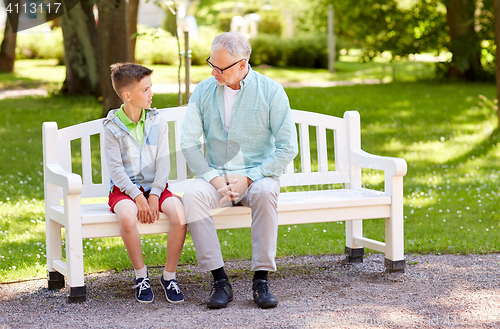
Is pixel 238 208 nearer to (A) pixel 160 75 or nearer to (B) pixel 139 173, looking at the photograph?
(B) pixel 139 173

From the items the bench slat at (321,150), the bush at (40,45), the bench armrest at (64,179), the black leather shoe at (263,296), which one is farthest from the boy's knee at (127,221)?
the bush at (40,45)

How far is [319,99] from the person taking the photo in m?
14.4

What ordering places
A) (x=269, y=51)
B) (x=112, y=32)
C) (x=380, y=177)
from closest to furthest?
(x=380, y=177) → (x=112, y=32) → (x=269, y=51)

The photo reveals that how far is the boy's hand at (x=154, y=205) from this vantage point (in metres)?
3.54

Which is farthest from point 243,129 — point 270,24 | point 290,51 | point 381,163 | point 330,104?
point 270,24

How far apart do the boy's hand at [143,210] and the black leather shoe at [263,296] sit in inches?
27.6

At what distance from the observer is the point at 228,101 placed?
383 centimetres

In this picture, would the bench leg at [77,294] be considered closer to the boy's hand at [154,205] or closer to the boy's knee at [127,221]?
the boy's knee at [127,221]

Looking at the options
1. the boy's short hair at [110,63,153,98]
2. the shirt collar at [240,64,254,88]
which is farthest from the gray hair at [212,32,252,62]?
the boy's short hair at [110,63,153,98]

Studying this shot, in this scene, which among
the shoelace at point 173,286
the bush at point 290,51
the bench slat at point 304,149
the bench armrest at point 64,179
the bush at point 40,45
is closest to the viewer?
the bench armrest at point 64,179

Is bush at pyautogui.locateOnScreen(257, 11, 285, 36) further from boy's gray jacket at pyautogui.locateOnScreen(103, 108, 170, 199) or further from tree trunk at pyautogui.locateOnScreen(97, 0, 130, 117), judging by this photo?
boy's gray jacket at pyautogui.locateOnScreen(103, 108, 170, 199)

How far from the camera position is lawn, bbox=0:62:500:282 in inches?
187

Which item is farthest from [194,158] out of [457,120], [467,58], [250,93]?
[467,58]

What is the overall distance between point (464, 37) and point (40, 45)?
17306 millimetres
